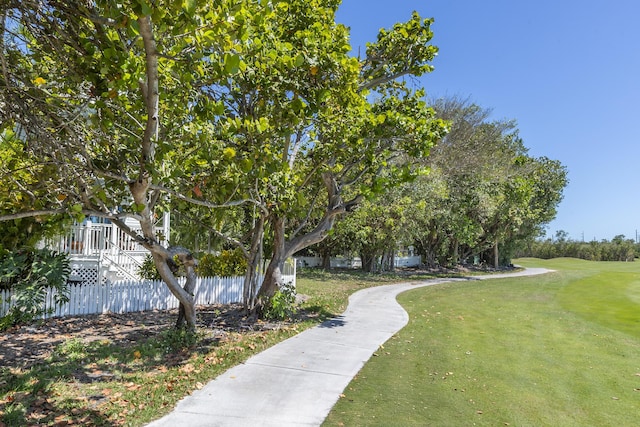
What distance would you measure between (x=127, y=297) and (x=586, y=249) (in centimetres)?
6870

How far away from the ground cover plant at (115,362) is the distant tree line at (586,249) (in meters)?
57.2

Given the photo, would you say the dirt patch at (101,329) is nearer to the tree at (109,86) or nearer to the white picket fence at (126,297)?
the white picket fence at (126,297)

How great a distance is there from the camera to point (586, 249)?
63.8 meters

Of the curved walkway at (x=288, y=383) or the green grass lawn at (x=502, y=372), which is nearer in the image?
the curved walkway at (x=288, y=383)

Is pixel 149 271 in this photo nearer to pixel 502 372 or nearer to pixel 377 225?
pixel 502 372

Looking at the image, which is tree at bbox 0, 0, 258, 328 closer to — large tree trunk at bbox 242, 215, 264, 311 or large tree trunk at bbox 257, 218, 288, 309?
large tree trunk at bbox 242, 215, 264, 311

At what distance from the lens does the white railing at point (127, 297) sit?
10.6 metres

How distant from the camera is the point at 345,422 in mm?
5020

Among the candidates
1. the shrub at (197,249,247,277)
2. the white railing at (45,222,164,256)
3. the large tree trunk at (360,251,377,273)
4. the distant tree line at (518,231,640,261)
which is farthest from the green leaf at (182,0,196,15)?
the distant tree line at (518,231,640,261)

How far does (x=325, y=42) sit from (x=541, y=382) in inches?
283

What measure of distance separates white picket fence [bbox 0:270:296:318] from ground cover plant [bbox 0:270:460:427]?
43 centimetres

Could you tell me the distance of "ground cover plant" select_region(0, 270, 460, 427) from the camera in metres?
5.07

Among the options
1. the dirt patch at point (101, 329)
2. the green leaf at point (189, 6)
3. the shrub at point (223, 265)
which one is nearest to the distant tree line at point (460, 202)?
the shrub at point (223, 265)

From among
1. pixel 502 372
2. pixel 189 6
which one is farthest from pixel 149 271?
pixel 189 6
